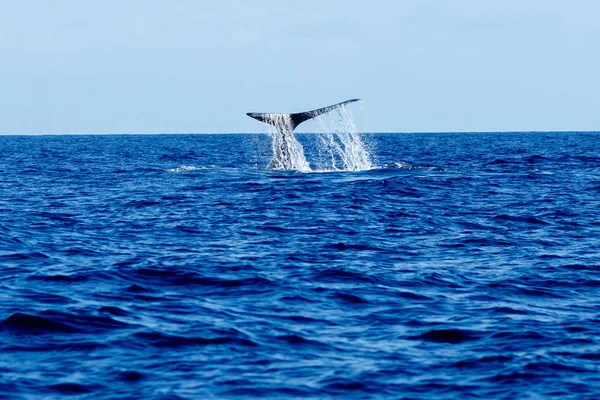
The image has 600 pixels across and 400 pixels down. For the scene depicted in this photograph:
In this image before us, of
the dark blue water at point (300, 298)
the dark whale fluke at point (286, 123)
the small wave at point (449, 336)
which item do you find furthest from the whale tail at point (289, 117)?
the small wave at point (449, 336)

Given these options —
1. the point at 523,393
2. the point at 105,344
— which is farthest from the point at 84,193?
the point at 523,393

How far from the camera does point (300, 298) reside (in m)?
13.2

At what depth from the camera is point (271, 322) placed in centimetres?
1179

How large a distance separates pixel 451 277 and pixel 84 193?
57.9 ft

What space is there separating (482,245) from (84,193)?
51.8 feet

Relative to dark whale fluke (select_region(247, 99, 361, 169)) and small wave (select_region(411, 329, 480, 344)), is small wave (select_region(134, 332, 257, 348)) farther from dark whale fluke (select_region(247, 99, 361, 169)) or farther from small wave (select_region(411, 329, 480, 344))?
dark whale fluke (select_region(247, 99, 361, 169))

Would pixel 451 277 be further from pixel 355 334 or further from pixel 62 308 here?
pixel 62 308

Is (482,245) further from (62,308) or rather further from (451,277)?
(62,308)

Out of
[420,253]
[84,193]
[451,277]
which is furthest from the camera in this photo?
[84,193]

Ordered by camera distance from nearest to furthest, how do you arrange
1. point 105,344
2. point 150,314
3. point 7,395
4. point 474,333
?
point 7,395, point 105,344, point 474,333, point 150,314

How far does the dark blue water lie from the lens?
31.1 ft

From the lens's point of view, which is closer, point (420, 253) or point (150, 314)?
point (150, 314)

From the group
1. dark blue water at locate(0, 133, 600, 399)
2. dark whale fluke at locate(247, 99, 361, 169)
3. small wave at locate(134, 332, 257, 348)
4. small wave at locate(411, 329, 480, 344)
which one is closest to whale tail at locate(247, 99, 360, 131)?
dark whale fluke at locate(247, 99, 361, 169)

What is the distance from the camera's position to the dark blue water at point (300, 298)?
31.1 feet
